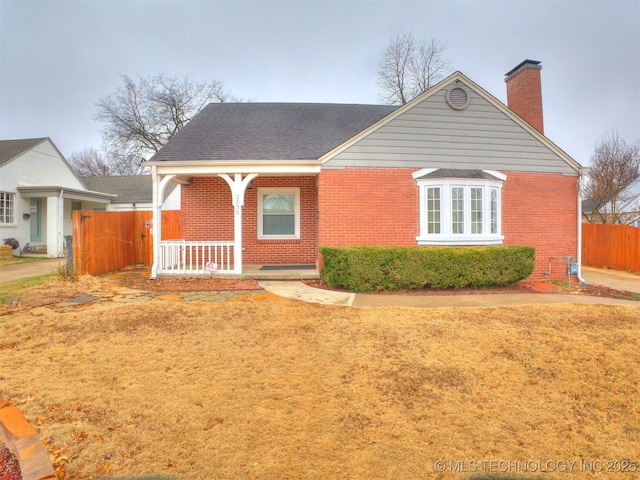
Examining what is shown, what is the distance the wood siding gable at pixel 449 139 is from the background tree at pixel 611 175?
37.6 feet

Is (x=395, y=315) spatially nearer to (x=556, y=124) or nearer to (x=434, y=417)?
(x=434, y=417)

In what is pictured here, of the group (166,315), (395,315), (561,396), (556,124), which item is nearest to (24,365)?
(166,315)

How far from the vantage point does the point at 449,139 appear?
9.62m

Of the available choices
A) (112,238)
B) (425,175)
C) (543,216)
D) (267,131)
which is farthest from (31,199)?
(543,216)

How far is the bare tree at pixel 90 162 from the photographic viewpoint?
133ft

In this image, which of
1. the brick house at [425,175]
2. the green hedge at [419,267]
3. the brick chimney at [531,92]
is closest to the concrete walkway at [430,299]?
the green hedge at [419,267]

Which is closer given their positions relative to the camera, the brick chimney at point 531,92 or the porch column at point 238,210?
the porch column at point 238,210

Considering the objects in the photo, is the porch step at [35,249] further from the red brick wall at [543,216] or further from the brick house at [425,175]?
the red brick wall at [543,216]

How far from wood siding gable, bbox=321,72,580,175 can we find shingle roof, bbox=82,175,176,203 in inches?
727

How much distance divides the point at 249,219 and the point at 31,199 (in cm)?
1365

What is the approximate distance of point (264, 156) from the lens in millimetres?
9641

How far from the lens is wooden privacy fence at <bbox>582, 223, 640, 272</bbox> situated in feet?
42.0

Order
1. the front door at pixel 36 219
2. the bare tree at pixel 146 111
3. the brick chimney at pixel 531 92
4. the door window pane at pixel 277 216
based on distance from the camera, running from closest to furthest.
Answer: the brick chimney at pixel 531 92, the door window pane at pixel 277 216, the front door at pixel 36 219, the bare tree at pixel 146 111

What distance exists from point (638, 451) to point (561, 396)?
82 cm
